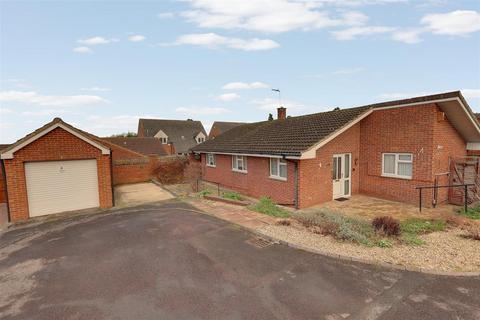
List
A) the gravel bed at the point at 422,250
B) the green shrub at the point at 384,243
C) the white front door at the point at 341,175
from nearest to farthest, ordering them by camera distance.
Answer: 1. the gravel bed at the point at 422,250
2. the green shrub at the point at 384,243
3. the white front door at the point at 341,175

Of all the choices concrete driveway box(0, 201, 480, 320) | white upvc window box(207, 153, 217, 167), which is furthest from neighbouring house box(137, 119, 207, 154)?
concrete driveway box(0, 201, 480, 320)

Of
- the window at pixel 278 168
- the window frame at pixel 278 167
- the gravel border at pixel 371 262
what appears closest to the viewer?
the gravel border at pixel 371 262

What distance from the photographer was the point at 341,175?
1157cm

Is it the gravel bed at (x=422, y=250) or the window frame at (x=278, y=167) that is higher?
the window frame at (x=278, y=167)

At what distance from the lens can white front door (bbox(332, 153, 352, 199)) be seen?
1127 centimetres

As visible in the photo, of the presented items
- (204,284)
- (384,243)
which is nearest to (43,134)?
(204,284)

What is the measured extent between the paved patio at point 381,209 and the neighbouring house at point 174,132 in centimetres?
3592

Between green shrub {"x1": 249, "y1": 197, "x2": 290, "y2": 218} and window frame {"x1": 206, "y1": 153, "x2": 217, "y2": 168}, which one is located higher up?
window frame {"x1": 206, "y1": 153, "x2": 217, "y2": 168}

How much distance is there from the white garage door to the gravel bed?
8.52 meters

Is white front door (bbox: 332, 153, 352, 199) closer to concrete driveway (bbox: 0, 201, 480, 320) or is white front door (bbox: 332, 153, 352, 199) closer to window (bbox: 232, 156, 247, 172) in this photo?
window (bbox: 232, 156, 247, 172)

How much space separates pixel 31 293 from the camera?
4.48m

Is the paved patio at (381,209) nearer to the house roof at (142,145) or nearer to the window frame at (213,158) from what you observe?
the window frame at (213,158)

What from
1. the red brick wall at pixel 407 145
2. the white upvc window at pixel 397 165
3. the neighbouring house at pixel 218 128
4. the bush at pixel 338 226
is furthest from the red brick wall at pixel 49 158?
the neighbouring house at pixel 218 128

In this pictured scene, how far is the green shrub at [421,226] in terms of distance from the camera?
7.06 meters
